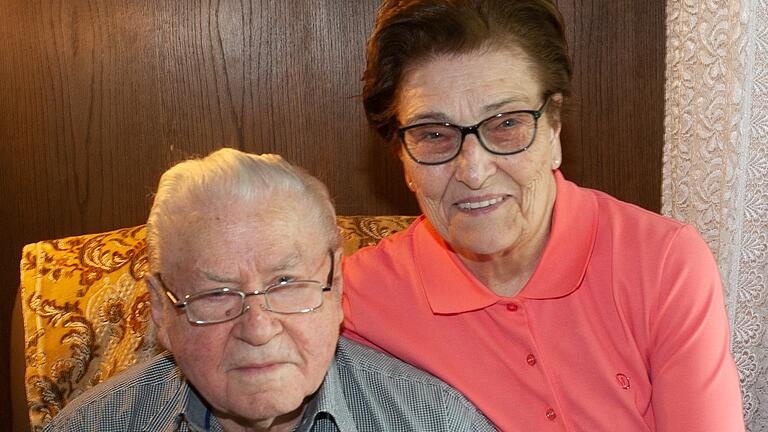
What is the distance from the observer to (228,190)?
5.07 ft

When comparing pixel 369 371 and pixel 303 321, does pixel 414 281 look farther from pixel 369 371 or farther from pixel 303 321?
pixel 303 321

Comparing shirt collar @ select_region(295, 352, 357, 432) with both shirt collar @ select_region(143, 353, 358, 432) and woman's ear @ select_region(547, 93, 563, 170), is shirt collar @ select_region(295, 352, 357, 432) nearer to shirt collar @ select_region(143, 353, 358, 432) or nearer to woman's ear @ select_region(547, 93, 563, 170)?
shirt collar @ select_region(143, 353, 358, 432)

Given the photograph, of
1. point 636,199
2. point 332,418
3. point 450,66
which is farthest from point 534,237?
point 636,199

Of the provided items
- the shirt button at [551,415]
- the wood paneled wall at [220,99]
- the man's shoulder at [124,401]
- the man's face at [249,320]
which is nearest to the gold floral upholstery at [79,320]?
the man's shoulder at [124,401]

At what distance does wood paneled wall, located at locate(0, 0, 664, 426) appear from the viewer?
2.65 meters

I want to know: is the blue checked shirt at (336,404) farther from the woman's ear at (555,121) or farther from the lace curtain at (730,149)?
the lace curtain at (730,149)

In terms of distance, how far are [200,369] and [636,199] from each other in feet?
5.46

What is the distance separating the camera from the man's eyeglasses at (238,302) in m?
1.52

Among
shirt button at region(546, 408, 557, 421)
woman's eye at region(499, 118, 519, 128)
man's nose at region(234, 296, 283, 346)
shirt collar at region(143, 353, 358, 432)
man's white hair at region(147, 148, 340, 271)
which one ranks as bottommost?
shirt button at region(546, 408, 557, 421)

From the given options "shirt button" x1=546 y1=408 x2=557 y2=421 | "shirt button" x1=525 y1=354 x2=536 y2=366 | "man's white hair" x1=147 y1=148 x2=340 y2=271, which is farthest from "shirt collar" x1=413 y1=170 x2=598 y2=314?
"man's white hair" x1=147 y1=148 x2=340 y2=271

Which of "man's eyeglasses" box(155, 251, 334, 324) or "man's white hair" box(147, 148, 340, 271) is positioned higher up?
"man's white hair" box(147, 148, 340, 271)

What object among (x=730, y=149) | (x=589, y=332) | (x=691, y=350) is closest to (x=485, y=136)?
(x=589, y=332)

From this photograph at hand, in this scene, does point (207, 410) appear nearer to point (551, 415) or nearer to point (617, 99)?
point (551, 415)

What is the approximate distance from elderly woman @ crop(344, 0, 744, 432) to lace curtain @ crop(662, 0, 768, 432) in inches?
18.6
